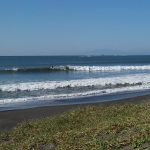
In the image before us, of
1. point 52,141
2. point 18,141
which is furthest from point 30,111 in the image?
point 52,141

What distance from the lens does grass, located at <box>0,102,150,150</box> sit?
7.89m

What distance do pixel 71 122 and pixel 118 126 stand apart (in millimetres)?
2633

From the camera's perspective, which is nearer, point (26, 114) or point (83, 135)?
point (83, 135)

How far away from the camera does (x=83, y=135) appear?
898cm

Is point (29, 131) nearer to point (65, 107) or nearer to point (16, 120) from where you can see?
point (16, 120)

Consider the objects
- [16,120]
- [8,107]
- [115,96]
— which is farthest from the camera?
[115,96]

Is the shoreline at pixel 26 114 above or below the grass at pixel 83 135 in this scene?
below

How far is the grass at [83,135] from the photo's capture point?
7.89 meters

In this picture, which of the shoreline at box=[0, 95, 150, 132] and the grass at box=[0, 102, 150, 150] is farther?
the shoreline at box=[0, 95, 150, 132]

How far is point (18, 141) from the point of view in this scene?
10.0 meters

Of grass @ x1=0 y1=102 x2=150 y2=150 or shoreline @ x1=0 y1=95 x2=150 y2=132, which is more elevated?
grass @ x1=0 y1=102 x2=150 y2=150

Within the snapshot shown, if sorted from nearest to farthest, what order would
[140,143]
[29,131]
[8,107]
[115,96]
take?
[140,143], [29,131], [8,107], [115,96]

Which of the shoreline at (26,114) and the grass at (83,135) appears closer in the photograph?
the grass at (83,135)

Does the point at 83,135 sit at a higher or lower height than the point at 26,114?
higher
